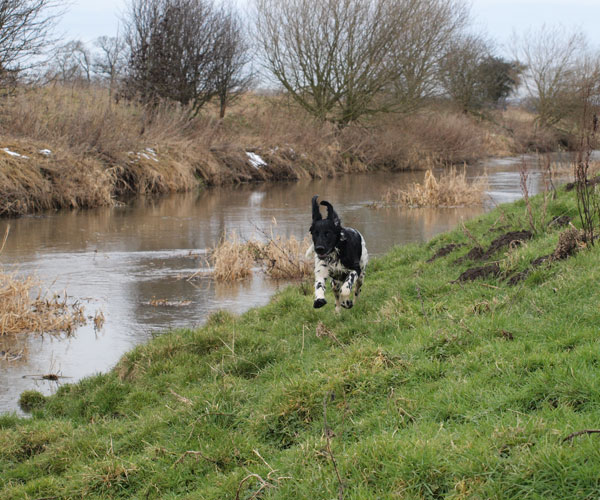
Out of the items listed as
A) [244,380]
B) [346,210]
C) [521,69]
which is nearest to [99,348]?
[244,380]

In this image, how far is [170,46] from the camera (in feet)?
128

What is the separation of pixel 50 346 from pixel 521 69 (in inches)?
2372

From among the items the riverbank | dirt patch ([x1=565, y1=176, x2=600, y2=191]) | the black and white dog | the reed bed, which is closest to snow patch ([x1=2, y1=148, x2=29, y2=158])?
the riverbank

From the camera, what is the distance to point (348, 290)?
25.1 feet

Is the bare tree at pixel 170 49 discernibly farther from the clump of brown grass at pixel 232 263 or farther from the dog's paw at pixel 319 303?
the dog's paw at pixel 319 303

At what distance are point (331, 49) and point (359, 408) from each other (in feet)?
118

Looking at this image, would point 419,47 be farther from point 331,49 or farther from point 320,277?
point 320,277

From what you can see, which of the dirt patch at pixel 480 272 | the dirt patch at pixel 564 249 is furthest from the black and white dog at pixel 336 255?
the dirt patch at pixel 564 249

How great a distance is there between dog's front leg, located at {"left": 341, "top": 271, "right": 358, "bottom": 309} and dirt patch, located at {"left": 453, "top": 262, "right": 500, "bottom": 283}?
1334 mm

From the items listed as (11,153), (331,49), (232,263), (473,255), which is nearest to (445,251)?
(473,255)

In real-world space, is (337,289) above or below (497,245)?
below

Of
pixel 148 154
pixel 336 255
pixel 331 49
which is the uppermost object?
pixel 331 49

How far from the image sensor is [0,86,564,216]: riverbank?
23516mm

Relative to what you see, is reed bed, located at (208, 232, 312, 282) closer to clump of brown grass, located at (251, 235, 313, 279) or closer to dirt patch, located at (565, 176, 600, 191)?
clump of brown grass, located at (251, 235, 313, 279)
